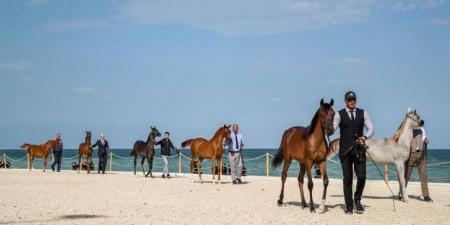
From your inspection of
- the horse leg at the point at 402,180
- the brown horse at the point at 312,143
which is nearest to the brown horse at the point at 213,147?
the horse leg at the point at 402,180

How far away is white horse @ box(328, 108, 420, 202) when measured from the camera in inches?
570

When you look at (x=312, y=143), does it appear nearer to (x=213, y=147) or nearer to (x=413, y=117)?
(x=413, y=117)

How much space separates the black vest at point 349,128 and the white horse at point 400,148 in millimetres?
2761

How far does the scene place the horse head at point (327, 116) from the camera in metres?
11.6

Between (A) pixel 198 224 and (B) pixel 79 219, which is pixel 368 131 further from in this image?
(B) pixel 79 219

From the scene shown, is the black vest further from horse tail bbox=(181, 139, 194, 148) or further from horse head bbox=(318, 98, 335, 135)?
horse tail bbox=(181, 139, 194, 148)

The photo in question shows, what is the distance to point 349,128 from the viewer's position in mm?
11766

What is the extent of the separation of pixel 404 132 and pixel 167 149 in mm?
14077

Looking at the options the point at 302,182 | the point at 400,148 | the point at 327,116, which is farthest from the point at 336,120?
the point at 400,148

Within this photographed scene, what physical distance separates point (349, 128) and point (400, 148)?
11.0ft

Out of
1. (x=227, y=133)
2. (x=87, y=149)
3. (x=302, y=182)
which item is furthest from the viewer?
(x=87, y=149)

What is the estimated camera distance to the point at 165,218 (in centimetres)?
1112

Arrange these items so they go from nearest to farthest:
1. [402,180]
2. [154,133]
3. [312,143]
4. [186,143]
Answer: [312,143] → [402,180] → [186,143] → [154,133]

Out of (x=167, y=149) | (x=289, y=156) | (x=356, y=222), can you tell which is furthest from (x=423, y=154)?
(x=167, y=149)
